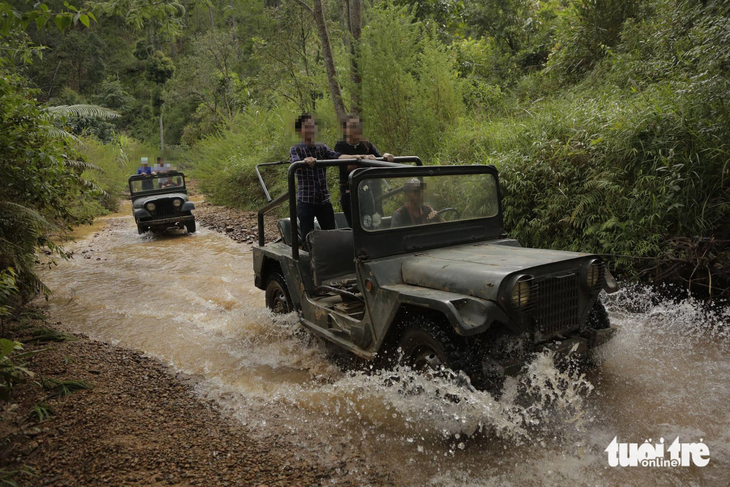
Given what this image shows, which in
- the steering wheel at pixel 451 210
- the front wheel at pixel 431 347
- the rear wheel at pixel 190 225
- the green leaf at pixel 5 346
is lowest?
the rear wheel at pixel 190 225

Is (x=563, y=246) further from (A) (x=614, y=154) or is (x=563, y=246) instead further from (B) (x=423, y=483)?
(B) (x=423, y=483)

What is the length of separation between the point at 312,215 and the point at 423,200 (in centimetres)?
142

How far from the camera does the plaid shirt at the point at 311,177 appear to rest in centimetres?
500

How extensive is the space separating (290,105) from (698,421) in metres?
13.3

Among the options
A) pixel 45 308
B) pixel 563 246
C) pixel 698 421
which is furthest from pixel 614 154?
pixel 45 308

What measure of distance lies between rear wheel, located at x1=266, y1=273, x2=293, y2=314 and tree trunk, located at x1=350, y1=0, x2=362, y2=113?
215 inches

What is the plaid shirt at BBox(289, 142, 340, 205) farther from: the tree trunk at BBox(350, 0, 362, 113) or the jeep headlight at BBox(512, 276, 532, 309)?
the tree trunk at BBox(350, 0, 362, 113)

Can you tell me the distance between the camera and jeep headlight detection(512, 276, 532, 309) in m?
2.91

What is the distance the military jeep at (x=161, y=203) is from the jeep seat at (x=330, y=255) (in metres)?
8.72

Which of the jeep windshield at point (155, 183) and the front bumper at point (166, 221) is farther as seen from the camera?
the jeep windshield at point (155, 183)

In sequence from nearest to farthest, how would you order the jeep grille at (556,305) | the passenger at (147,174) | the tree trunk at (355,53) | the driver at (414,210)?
the jeep grille at (556,305), the driver at (414,210), the tree trunk at (355,53), the passenger at (147,174)

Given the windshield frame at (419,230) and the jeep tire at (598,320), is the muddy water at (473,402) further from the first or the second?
the windshield frame at (419,230)

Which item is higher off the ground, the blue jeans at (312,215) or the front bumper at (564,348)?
the blue jeans at (312,215)

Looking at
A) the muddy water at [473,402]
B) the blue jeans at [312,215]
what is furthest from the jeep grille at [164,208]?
the blue jeans at [312,215]
